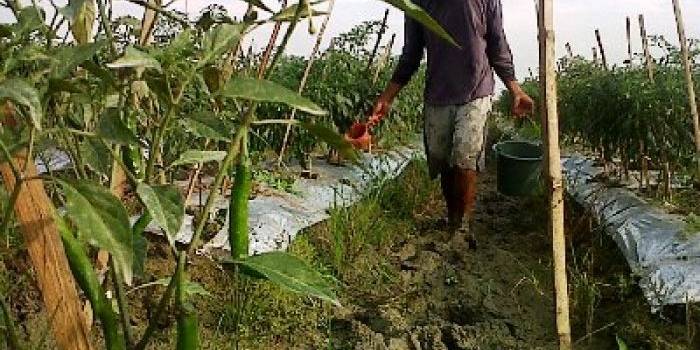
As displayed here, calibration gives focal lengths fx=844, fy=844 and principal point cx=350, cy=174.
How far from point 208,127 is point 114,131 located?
0.43 ft

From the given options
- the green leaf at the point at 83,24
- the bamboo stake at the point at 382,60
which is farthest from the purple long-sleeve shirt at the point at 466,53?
the green leaf at the point at 83,24

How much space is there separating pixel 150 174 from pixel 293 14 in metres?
0.21

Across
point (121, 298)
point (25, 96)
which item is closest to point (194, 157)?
point (121, 298)

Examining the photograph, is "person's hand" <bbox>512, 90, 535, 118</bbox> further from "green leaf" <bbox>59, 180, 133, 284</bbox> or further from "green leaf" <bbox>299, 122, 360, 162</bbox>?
"green leaf" <bbox>59, 180, 133, 284</bbox>

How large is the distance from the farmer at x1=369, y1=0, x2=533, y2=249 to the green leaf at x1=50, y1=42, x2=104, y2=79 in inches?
102

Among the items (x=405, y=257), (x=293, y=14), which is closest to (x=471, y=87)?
(x=405, y=257)

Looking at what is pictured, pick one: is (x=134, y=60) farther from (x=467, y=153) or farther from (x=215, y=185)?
(x=467, y=153)

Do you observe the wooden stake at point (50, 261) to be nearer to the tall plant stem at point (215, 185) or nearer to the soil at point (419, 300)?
the tall plant stem at point (215, 185)

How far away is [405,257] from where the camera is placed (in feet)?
11.3

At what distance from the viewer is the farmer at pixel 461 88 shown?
11.4 feet

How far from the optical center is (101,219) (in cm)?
73

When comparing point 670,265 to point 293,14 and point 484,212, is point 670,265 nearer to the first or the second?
point 484,212

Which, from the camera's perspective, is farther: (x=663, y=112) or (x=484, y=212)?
(x=484, y=212)

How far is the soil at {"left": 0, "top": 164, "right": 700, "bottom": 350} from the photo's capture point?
2482 millimetres
